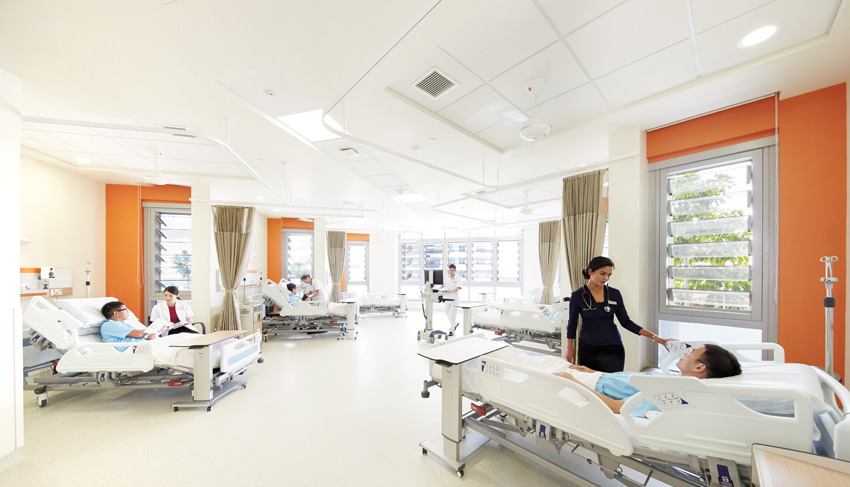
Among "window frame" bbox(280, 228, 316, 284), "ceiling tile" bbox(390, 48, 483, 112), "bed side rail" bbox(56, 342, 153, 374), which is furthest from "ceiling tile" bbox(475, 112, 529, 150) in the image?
"window frame" bbox(280, 228, 316, 284)

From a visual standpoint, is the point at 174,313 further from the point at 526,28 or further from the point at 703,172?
the point at 703,172

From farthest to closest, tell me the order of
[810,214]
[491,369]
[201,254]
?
[201,254] → [810,214] → [491,369]

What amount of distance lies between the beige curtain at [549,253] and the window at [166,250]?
741 cm

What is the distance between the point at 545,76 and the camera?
93.2 inches

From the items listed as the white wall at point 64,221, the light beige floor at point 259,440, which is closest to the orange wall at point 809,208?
the light beige floor at point 259,440

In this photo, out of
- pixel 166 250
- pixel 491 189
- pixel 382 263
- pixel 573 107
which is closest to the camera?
pixel 573 107

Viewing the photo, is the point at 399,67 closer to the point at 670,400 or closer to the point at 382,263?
the point at 670,400

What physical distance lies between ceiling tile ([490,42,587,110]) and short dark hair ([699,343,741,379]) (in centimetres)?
205

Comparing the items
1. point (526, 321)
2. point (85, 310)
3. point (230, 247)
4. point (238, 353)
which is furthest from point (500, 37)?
point (230, 247)

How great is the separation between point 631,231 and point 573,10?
7.32ft

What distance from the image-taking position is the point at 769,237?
2.62m

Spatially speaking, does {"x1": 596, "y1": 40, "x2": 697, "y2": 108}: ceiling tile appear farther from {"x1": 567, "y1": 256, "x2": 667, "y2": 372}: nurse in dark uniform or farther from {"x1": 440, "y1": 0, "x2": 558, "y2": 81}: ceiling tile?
{"x1": 567, "y1": 256, "x2": 667, "y2": 372}: nurse in dark uniform

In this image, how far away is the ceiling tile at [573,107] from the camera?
2.62 meters

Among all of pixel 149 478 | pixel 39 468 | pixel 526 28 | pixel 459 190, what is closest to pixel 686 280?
pixel 526 28
